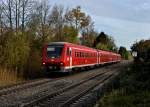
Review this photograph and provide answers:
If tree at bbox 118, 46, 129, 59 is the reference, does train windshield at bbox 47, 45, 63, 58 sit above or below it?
below

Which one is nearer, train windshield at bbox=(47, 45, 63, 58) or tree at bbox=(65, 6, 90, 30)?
train windshield at bbox=(47, 45, 63, 58)

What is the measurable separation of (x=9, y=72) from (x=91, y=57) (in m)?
19.7

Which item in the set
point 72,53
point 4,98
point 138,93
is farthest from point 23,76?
point 138,93

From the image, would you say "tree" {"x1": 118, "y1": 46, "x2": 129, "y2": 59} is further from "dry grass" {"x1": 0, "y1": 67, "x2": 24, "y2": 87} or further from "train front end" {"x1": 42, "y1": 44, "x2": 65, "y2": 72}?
"dry grass" {"x1": 0, "y1": 67, "x2": 24, "y2": 87}

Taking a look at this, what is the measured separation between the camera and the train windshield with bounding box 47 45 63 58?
32.0m

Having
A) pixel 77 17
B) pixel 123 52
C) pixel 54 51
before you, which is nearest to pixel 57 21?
pixel 77 17

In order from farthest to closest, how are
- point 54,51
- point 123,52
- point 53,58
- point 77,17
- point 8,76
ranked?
1. point 123,52
2. point 77,17
3. point 54,51
4. point 53,58
5. point 8,76

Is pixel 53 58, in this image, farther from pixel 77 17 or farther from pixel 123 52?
pixel 123 52

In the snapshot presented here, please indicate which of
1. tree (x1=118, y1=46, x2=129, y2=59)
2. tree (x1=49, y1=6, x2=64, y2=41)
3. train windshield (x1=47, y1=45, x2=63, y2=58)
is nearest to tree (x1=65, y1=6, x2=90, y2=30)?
tree (x1=49, y1=6, x2=64, y2=41)

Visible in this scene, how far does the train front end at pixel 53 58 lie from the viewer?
31484 millimetres

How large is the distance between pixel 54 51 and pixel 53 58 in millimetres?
674

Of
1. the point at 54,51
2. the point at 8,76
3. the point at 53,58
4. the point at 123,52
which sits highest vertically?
the point at 123,52

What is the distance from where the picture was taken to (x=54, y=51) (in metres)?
32.2

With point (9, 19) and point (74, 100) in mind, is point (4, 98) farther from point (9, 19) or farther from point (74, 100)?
point (9, 19)
